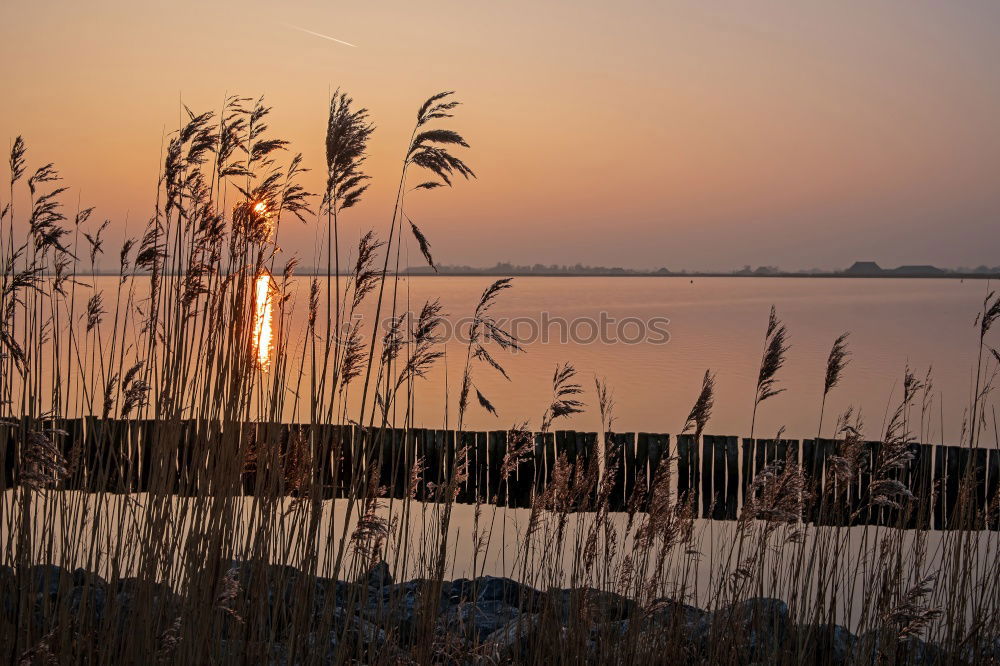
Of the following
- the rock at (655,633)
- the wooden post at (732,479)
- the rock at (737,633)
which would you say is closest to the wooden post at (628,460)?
the wooden post at (732,479)

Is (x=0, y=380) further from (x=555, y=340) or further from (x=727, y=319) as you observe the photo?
(x=727, y=319)

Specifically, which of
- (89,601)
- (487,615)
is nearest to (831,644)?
(487,615)

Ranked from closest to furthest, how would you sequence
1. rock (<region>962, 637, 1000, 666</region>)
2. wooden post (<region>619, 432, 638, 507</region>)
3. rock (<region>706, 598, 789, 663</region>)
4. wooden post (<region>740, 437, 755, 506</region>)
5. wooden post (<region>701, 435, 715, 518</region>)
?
1. rock (<region>706, 598, 789, 663</region>)
2. rock (<region>962, 637, 1000, 666</region>)
3. wooden post (<region>740, 437, 755, 506</region>)
4. wooden post (<region>619, 432, 638, 507</region>)
5. wooden post (<region>701, 435, 715, 518</region>)

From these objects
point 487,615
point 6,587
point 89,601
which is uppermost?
point 6,587

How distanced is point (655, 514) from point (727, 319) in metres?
43.0

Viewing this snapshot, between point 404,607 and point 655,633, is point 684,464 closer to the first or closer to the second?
point 404,607


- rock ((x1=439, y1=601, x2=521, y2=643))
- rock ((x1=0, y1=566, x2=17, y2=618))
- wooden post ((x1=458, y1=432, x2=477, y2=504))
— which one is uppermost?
rock ((x1=0, y1=566, x2=17, y2=618))

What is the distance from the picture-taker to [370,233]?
9.70ft

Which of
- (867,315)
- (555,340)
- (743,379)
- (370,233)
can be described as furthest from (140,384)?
(867,315)

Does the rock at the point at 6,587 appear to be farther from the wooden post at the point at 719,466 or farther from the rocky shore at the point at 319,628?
the wooden post at the point at 719,466

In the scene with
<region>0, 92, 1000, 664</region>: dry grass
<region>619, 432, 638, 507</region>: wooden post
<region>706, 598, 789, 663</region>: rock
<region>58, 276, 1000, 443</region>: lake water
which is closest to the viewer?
<region>0, 92, 1000, 664</region>: dry grass

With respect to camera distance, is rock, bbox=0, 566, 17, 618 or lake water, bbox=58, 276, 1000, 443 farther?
lake water, bbox=58, 276, 1000, 443

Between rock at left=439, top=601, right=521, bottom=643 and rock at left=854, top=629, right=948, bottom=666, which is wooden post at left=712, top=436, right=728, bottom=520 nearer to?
rock at left=439, top=601, right=521, bottom=643

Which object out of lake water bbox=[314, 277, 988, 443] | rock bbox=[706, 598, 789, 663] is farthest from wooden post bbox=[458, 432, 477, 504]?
rock bbox=[706, 598, 789, 663]
